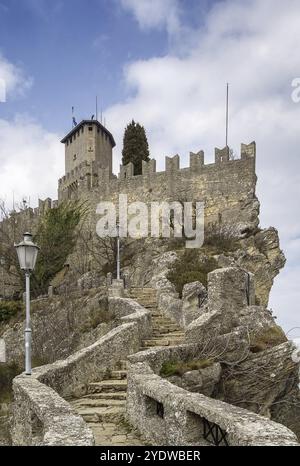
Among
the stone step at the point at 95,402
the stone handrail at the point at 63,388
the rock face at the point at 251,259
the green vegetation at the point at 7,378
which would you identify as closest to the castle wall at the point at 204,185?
the rock face at the point at 251,259

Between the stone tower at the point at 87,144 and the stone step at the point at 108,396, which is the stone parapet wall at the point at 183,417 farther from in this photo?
the stone tower at the point at 87,144

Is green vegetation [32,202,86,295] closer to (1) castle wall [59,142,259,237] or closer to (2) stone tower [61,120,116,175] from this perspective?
(1) castle wall [59,142,259,237]

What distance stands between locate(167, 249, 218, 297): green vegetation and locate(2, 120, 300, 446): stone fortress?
0.61 meters

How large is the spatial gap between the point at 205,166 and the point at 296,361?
25.7 meters

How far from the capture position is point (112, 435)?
8.29 metres

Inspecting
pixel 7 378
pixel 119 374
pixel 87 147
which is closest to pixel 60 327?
pixel 7 378

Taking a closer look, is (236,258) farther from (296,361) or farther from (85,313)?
(296,361)

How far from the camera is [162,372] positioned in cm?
1108

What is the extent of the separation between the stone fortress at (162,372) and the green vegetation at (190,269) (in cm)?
61

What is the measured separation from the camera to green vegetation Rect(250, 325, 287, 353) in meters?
13.2

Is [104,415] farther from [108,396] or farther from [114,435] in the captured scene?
[108,396]

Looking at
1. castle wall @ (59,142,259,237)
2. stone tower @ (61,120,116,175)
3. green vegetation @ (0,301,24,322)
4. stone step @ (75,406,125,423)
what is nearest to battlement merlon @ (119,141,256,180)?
castle wall @ (59,142,259,237)

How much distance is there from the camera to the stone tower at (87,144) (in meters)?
56.6
